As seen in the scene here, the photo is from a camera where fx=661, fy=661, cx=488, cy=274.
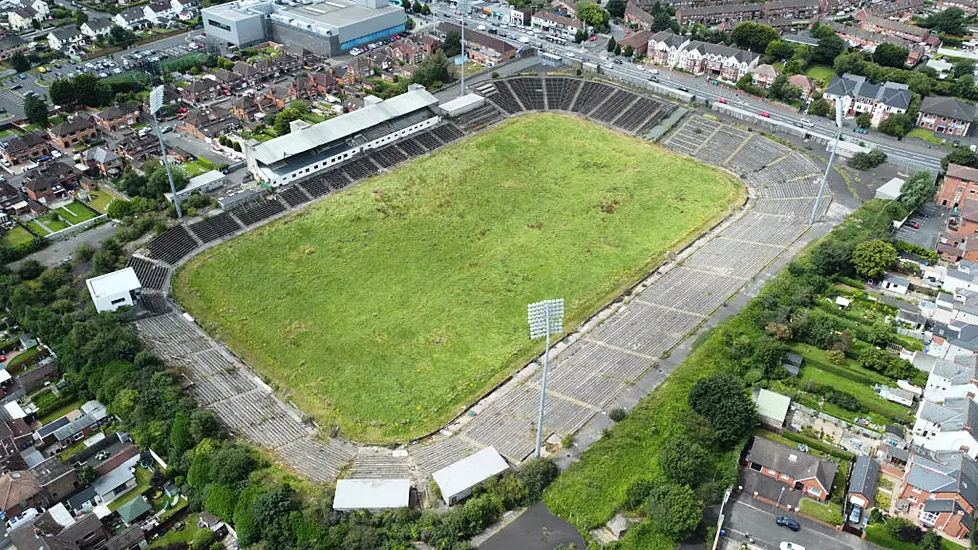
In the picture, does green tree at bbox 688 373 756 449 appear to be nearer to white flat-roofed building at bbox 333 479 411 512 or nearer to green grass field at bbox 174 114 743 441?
green grass field at bbox 174 114 743 441

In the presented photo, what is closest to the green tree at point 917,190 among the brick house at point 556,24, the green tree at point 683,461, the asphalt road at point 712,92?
the asphalt road at point 712,92

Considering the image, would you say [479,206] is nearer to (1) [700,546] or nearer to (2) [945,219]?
(1) [700,546]

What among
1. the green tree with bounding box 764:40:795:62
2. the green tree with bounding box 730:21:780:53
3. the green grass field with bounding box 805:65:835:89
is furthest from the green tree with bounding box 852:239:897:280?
the green tree with bounding box 730:21:780:53

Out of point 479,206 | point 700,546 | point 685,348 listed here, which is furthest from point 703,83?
point 700,546

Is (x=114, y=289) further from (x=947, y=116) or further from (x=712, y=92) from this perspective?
(x=947, y=116)

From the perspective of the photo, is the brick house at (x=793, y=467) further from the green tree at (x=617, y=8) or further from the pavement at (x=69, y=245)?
the green tree at (x=617, y=8)

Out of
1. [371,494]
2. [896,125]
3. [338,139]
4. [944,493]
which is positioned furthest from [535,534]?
[896,125]

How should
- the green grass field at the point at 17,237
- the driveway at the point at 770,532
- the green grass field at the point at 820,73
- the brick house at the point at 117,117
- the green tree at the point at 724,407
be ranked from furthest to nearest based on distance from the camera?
the green grass field at the point at 820,73 < the brick house at the point at 117,117 < the green grass field at the point at 17,237 < the green tree at the point at 724,407 < the driveway at the point at 770,532
